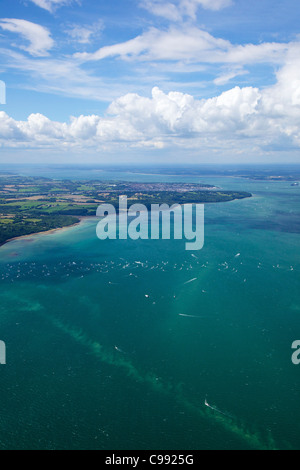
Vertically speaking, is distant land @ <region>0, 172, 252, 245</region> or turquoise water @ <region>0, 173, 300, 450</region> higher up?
distant land @ <region>0, 172, 252, 245</region>

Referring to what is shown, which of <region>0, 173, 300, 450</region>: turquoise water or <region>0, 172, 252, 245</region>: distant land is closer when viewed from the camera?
<region>0, 173, 300, 450</region>: turquoise water

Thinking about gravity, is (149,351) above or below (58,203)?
below

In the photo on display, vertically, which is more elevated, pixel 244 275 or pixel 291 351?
pixel 244 275

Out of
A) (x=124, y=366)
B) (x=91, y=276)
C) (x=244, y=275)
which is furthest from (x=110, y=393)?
(x=244, y=275)

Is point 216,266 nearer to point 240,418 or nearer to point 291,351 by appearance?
point 291,351

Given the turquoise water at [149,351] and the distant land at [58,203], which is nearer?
the turquoise water at [149,351]

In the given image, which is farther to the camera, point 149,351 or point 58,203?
point 58,203
